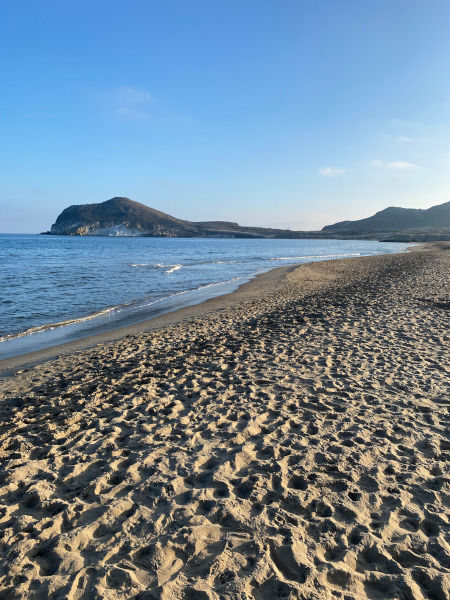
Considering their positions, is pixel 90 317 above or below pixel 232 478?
below

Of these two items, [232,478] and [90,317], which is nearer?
[232,478]

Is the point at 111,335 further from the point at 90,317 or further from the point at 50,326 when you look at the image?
the point at 90,317

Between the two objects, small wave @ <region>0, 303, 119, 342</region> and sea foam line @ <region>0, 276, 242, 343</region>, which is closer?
small wave @ <region>0, 303, 119, 342</region>

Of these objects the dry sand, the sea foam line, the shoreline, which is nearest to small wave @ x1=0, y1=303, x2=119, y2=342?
the sea foam line

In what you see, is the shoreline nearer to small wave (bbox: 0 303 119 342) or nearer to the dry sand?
the dry sand

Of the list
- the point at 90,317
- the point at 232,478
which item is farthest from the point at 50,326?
the point at 232,478

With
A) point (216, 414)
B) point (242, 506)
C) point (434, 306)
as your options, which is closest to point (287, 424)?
point (216, 414)

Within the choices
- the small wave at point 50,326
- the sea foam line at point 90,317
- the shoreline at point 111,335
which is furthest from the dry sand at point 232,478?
the sea foam line at point 90,317

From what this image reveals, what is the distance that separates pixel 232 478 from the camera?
393cm

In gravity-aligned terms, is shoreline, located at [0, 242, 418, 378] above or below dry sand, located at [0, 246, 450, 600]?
below

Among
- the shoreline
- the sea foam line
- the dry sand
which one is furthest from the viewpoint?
the sea foam line

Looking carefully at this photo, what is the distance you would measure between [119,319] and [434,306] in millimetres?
12365

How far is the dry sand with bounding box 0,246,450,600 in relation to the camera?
109 inches

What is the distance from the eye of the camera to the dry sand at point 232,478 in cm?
276
